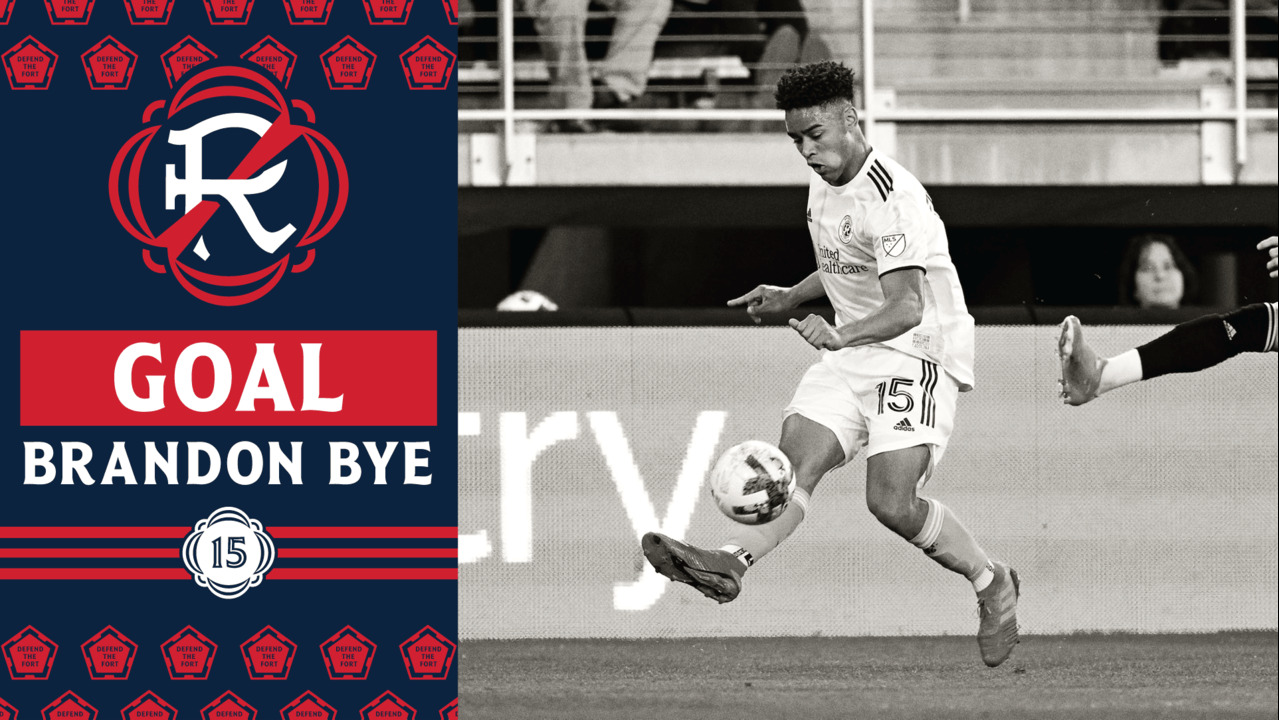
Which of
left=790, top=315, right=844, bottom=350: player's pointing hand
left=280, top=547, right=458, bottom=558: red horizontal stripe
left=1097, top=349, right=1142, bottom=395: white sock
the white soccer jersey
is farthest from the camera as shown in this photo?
left=1097, top=349, right=1142, bottom=395: white sock

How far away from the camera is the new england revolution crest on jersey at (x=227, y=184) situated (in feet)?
17.9

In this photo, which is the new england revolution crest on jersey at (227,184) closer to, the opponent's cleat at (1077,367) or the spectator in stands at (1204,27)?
the opponent's cleat at (1077,367)

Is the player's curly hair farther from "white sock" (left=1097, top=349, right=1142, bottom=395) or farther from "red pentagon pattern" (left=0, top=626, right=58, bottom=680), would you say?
"red pentagon pattern" (left=0, top=626, right=58, bottom=680)

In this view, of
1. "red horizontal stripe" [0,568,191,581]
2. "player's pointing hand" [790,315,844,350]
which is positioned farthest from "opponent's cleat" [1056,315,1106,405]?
"red horizontal stripe" [0,568,191,581]

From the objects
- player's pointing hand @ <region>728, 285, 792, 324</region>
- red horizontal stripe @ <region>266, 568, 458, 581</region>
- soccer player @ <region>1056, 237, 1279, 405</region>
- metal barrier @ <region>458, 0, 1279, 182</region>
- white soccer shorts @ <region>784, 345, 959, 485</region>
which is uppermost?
metal barrier @ <region>458, 0, 1279, 182</region>

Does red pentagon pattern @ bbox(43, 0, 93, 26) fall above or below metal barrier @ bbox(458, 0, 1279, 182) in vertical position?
below

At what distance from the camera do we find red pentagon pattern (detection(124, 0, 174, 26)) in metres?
5.40

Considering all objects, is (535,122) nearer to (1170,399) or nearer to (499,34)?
(499,34)

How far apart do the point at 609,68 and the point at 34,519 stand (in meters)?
6.39

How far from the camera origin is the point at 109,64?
543cm

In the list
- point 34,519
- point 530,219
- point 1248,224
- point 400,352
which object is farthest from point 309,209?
point 1248,224

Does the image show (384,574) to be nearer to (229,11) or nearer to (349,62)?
(349,62)

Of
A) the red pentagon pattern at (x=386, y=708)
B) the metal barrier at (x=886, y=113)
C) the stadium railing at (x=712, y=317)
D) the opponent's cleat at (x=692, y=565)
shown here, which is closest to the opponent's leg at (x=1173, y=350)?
the opponent's cleat at (x=692, y=565)

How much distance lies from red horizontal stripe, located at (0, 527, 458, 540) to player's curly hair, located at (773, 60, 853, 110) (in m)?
2.24
